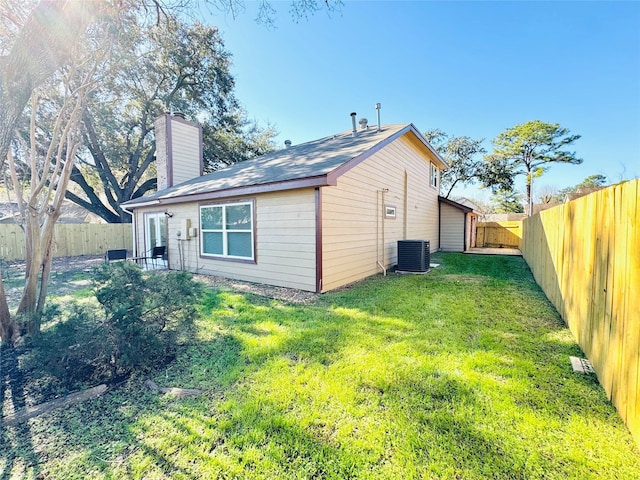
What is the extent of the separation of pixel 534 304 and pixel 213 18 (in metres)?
7.90

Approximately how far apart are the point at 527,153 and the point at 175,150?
97.0ft

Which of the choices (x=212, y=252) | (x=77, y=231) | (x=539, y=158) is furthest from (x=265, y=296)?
(x=539, y=158)

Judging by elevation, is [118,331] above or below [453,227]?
below

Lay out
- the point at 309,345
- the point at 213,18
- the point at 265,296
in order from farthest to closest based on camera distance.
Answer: the point at 265,296, the point at 213,18, the point at 309,345

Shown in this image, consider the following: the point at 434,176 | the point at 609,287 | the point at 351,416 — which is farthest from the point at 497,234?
the point at 351,416

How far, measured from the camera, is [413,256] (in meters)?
8.13

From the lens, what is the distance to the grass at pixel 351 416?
1.68m

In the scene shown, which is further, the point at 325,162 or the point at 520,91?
the point at 520,91

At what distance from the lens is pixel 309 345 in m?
3.35

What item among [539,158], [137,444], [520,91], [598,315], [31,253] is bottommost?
[137,444]

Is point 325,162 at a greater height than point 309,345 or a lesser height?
greater

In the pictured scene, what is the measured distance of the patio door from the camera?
31.5ft

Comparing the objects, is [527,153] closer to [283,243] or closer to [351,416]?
[283,243]

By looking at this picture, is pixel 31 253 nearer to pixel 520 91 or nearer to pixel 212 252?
Answer: pixel 212 252
